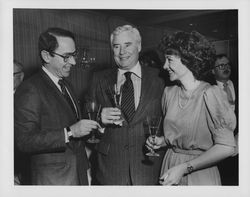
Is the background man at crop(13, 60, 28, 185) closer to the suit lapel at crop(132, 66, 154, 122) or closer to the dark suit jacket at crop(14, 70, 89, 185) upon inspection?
the dark suit jacket at crop(14, 70, 89, 185)

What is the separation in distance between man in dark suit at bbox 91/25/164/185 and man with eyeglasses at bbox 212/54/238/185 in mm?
387

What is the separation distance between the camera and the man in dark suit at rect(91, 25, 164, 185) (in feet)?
7.37

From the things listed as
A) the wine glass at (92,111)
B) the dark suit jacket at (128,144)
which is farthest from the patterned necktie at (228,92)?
the wine glass at (92,111)

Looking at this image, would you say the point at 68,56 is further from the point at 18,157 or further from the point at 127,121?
the point at 18,157

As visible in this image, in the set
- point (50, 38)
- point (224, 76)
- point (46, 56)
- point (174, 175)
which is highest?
point (50, 38)

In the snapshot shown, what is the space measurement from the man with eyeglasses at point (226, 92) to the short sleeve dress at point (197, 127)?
0.04m

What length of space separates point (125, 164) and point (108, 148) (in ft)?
0.52

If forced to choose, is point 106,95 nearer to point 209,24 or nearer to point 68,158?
point 68,158

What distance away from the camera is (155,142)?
2234mm

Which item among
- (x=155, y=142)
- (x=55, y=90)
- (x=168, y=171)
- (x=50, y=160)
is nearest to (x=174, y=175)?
(x=168, y=171)

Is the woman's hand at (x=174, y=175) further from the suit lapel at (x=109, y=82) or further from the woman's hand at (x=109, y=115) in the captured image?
the suit lapel at (x=109, y=82)

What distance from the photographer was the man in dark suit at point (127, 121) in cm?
225

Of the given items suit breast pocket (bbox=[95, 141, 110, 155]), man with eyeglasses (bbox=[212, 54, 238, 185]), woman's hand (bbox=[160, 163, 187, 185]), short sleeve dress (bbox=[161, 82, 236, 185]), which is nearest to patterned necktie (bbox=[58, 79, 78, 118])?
suit breast pocket (bbox=[95, 141, 110, 155])

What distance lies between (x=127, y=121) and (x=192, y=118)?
43cm
